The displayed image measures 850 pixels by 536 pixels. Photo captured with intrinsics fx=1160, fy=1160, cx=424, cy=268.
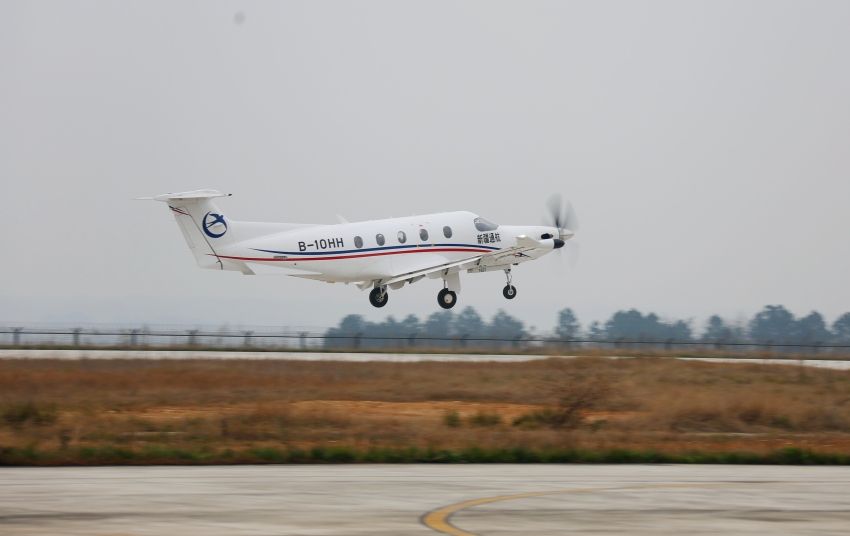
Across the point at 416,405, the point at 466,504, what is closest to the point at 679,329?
the point at 416,405

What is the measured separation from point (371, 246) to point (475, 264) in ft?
19.3

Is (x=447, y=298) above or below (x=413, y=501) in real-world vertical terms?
above

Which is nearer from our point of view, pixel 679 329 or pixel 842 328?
pixel 679 329

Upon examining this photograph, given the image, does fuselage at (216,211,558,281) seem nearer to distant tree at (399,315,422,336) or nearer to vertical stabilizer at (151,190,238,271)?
vertical stabilizer at (151,190,238,271)

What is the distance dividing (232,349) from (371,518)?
3853 centimetres

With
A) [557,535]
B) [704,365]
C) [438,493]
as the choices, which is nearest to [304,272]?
[704,365]

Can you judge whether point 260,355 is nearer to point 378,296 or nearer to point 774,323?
point 378,296

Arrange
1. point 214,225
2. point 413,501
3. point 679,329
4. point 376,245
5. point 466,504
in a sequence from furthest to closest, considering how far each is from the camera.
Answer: point 679,329 → point 376,245 → point 214,225 → point 413,501 → point 466,504

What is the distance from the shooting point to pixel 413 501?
1582 cm

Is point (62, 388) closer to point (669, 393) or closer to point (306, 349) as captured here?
point (669, 393)

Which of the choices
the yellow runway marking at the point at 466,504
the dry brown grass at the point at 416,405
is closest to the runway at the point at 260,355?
the dry brown grass at the point at 416,405

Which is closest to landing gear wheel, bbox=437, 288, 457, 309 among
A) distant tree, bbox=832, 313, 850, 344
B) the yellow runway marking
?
the yellow runway marking

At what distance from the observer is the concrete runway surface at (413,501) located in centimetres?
1347

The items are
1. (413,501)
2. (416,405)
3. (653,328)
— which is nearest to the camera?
(413,501)
